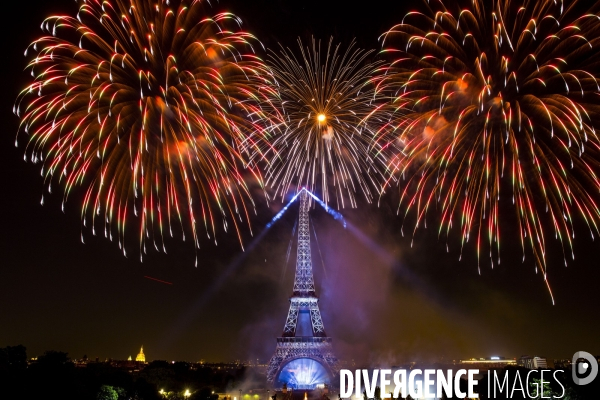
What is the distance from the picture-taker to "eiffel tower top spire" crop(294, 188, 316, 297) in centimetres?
7756

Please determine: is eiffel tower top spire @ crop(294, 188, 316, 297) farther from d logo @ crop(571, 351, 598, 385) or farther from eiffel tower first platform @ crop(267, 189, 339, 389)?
d logo @ crop(571, 351, 598, 385)

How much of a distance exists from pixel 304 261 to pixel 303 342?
10353 mm

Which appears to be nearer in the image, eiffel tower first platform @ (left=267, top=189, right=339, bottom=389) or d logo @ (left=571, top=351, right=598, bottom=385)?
d logo @ (left=571, top=351, right=598, bottom=385)

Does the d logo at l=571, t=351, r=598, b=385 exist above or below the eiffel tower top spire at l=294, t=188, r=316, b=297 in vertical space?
below

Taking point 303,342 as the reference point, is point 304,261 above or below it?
above

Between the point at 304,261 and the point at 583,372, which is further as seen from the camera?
the point at 304,261

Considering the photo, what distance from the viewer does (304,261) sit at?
78.7 m

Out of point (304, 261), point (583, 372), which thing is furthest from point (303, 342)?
point (583, 372)

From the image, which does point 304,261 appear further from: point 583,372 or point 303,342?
point 583,372

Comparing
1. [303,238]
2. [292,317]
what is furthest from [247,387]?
[303,238]

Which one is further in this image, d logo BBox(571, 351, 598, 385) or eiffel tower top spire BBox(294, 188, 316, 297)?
eiffel tower top spire BBox(294, 188, 316, 297)

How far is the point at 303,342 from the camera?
78.0 metres

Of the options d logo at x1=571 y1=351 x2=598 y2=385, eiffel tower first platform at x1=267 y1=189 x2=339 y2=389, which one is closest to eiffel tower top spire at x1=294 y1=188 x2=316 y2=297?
eiffel tower first platform at x1=267 y1=189 x2=339 y2=389

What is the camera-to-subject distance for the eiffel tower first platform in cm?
7750
